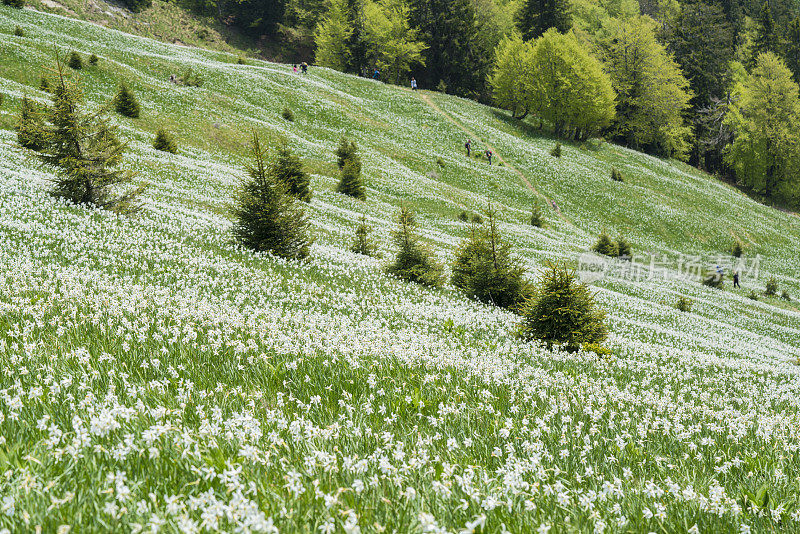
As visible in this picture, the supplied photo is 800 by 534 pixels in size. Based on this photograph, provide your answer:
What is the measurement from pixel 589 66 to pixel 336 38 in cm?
4774

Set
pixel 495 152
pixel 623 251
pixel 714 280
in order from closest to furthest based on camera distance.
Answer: pixel 623 251
pixel 714 280
pixel 495 152

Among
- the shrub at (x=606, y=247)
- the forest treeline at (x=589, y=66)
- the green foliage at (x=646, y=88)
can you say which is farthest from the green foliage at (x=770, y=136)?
the shrub at (x=606, y=247)

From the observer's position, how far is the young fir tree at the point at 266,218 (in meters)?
14.4

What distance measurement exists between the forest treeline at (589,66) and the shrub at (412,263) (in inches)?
2586

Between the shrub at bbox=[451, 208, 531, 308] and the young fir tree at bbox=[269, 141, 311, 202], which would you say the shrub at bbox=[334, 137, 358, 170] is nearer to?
the young fir tree at bbox=[269, 141, 311, 202]

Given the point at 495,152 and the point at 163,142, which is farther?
the point at 495,152

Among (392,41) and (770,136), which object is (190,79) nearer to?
(392,41)

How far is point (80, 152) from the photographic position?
45.4 feet

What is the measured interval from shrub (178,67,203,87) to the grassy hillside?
25.7m

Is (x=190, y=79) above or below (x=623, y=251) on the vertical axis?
above

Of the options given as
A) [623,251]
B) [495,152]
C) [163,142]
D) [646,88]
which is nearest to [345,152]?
[163,142]

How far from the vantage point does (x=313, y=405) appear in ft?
13.8

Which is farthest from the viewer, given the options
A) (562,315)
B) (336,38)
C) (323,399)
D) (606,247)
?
(336,38)

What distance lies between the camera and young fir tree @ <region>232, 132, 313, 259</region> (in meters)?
14.4
